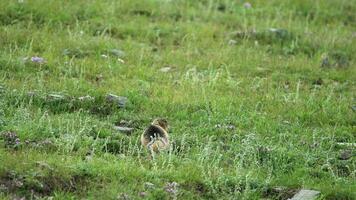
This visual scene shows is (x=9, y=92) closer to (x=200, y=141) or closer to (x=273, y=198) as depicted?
(x=200, y=141)

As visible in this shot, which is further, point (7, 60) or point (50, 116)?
point (7, 60)

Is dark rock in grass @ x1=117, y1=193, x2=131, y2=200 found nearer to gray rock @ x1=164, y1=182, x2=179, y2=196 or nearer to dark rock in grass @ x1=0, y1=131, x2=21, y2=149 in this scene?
gray rock @ x1=164, y1=182, x2=179, y2=196

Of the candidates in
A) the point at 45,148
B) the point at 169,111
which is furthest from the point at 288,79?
the point at 45,148

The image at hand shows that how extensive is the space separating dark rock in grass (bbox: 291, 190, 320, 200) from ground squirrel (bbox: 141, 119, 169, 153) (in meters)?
1.59

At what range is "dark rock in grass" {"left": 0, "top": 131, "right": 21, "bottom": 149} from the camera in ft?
25.4

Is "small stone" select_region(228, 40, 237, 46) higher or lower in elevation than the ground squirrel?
lower

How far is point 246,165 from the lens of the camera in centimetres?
814

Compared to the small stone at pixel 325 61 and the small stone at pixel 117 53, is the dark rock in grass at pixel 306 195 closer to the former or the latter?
the small stone at pixel 117 53

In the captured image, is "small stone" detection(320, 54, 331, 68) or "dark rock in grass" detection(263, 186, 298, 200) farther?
"small stone" detection(320, 54, 331, 68)

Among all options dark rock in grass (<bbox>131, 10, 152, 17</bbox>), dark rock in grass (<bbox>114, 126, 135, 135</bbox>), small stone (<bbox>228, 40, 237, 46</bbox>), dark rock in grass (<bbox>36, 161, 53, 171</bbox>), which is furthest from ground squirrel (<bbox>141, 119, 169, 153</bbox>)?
dark rock in grass (<bbox>131, 10, 152, 17</bbox>)

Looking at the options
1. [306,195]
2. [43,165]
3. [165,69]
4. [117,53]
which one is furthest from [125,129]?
[117,53]

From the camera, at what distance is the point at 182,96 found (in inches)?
408

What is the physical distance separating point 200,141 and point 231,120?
1.03 meters

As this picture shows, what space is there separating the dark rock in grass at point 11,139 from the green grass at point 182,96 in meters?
0.04
